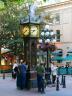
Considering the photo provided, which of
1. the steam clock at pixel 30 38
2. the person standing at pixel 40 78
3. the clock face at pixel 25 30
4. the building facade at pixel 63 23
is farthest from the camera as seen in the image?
the building facade at pixel 63 23

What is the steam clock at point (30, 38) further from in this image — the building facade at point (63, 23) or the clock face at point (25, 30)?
the building facade at point (63, 23)

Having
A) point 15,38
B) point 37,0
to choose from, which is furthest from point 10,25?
point 37,0

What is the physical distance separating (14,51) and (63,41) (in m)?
11.8

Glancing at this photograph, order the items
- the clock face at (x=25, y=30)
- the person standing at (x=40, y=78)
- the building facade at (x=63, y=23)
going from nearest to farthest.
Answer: the person standing at (x=40, y=78)
the clock face at (x=25, y=30)
the building facade at (x=63, y=23)

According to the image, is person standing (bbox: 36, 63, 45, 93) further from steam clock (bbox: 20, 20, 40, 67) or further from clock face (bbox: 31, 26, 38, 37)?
clock face (bbox: 31, 26, 38, 37)

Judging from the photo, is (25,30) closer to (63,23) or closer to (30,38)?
(30,38)

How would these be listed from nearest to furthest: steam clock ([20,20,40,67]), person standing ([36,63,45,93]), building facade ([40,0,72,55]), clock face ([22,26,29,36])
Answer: person standing ([36,63,45,93])
steam clock ([20,20,40,67])
clock face ([22,26,29,36])
building facade ([40,0,72,55])

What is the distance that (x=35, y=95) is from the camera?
21.1 metres

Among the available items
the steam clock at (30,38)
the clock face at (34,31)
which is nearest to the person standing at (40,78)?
the steam clock at (30,38)

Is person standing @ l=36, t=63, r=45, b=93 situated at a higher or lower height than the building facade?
lower

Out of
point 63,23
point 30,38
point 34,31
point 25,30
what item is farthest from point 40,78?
point 63,23

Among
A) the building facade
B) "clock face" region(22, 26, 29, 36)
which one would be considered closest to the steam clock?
"clock face" region(22, 26, 29, 36)

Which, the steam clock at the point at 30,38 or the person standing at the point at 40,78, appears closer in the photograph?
the person standing at the point at 40,78

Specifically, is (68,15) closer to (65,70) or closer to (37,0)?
(37,0)
